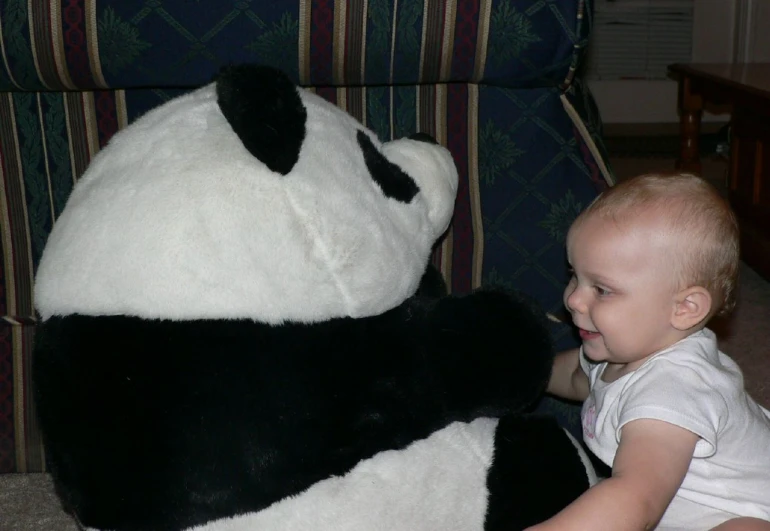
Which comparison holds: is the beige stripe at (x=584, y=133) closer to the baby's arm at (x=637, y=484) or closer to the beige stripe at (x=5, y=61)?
the baby's arm at (x=637, y=484)

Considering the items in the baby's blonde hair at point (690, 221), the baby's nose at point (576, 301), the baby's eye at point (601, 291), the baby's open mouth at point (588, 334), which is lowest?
the baby's open mouth at point (588, 334)

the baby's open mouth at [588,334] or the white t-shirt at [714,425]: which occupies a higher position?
the baby's open mouth at [588,334]

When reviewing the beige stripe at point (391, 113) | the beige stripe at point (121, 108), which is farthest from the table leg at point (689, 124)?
the beige stripe at point (121, 108)

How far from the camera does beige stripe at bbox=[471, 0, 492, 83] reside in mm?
A: 945

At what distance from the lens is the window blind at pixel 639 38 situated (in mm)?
4332

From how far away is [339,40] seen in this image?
953 millimetres

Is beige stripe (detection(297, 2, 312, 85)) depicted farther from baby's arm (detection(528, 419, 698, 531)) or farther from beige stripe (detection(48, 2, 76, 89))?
baby's arm (detection(528, 419, 698, 531))

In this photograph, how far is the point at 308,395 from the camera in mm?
696

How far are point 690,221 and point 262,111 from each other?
17.9 inches

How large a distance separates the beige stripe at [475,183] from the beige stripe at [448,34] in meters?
0.08

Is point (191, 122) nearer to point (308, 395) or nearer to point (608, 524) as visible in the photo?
point (308, 395)

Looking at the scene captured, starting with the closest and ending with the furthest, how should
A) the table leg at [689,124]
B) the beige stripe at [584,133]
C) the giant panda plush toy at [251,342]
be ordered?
the giant panda plush toy at [251,342], the beige stripe at [584,133], the table leg at [689,124]

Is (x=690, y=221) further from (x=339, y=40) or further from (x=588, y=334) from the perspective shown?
(x=339, y=40)

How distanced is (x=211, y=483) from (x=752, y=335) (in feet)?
4.31
